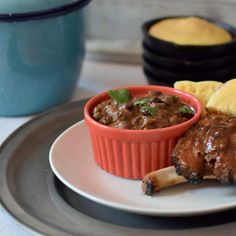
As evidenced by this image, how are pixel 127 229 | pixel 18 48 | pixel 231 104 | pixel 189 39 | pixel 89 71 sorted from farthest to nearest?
pixel 89 71 < pixel 189 39 < pixel 18 48 < pixel 231 104 < pixel 127 229

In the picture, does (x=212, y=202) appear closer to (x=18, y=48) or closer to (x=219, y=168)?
(x=219, y=168)

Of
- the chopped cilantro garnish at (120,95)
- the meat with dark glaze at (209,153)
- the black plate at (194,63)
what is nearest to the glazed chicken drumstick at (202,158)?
the meat with dark glaze at (209,153)

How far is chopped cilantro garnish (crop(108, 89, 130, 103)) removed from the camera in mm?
743

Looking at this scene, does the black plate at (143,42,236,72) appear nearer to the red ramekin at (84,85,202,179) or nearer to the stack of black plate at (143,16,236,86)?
the stack of black plate at (143,16,236,86)

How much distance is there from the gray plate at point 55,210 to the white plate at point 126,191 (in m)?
0.01

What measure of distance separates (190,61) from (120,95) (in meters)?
0.22

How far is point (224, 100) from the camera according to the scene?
73 centimetres

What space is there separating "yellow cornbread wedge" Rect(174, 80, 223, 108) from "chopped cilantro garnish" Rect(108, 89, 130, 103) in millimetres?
85

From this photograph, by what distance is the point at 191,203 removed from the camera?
25.8 inches

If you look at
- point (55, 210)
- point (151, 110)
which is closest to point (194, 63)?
point (151, 110)

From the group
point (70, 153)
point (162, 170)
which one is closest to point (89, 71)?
point (70, 153)

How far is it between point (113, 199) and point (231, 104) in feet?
0.64

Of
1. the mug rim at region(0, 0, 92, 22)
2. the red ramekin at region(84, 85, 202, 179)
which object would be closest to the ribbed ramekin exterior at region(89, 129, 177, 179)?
the red ramekin at region(84, 85, 202, 179)

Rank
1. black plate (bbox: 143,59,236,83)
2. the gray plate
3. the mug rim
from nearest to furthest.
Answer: the gray plate → the mug rim → black plate (bbox: 143,59,236,83)
